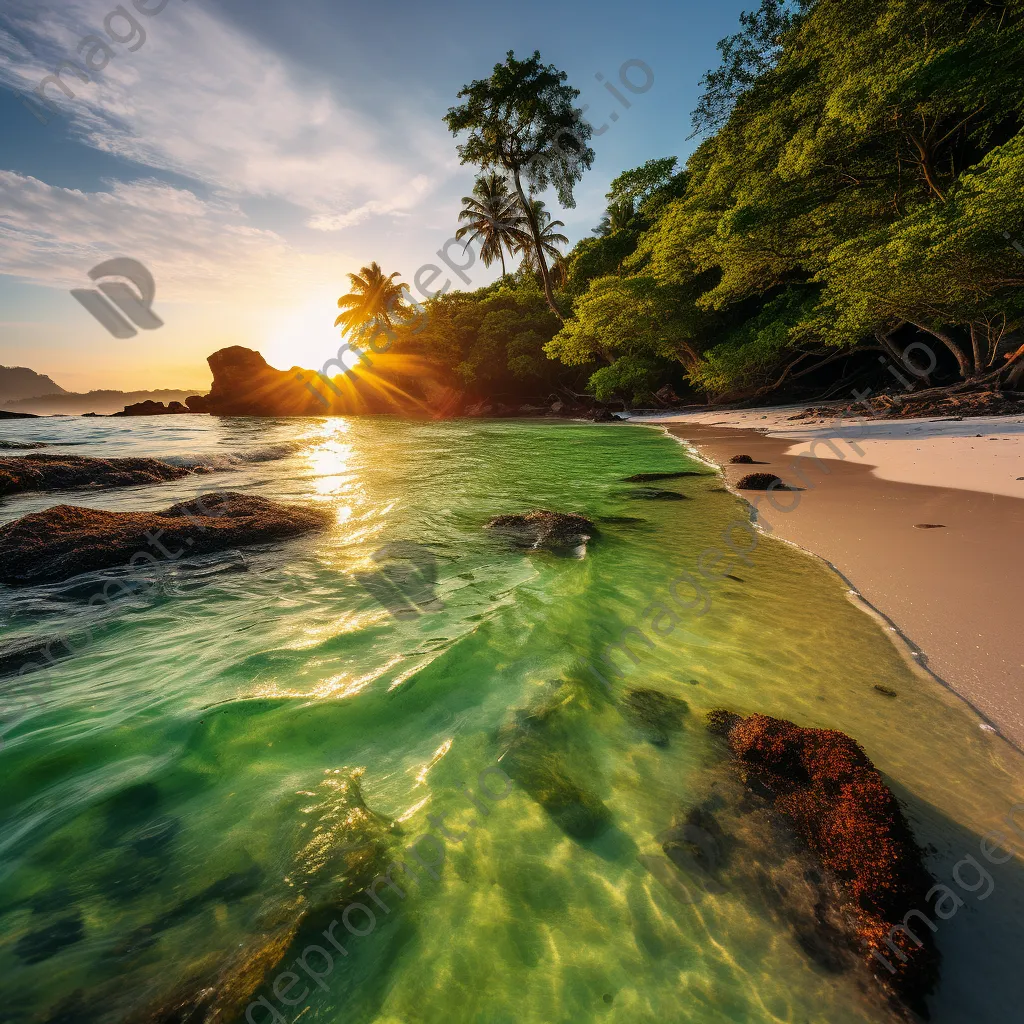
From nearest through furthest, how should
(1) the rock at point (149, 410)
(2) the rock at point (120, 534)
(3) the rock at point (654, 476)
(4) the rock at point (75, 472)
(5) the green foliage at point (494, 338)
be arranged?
(2) the rock at point (120, 534)
(4) the rock at point (75, 472)
(3) the rock at point (654, 476)
(5) the green foliage at point (494, 338)
(1) the rock at point (149, 410)

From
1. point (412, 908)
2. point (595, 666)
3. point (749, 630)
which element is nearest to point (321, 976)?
point (412, 908)

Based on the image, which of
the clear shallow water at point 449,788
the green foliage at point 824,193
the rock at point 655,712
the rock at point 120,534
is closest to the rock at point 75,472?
the rock at point 120,534

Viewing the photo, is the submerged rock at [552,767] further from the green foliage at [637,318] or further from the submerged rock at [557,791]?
the green foliage at [637,318]

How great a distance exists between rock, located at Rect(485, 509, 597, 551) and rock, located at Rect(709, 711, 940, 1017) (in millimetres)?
3230

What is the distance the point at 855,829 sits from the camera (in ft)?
5.68

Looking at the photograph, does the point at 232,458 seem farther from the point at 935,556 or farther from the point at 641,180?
the point at 641,180

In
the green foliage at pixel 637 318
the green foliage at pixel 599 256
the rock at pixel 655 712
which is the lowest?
the rock at pixel 655 712

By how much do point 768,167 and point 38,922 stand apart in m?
24.1

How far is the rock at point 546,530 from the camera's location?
217 inches

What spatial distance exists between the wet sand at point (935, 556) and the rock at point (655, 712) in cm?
123

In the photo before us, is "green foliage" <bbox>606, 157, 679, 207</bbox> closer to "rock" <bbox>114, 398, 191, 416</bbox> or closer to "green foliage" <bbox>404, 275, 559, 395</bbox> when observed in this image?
"green foliage" <bbox>404, 275, 559, 395</bbox>

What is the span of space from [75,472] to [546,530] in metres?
10.5

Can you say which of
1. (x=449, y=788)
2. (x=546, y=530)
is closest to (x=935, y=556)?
(x=546, y=530)

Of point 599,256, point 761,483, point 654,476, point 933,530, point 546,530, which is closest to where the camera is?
point 933,530
